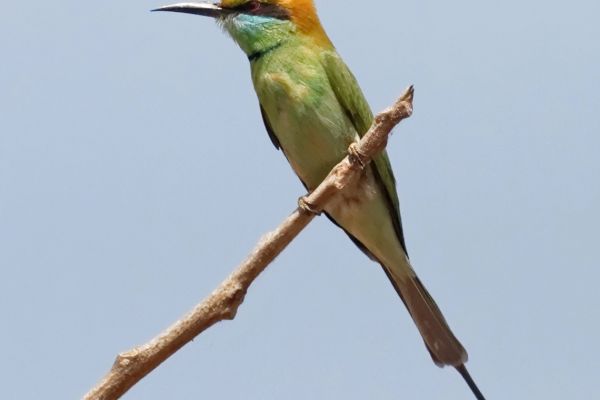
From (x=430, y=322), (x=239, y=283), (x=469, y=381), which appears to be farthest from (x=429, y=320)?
(x=239, y=283)

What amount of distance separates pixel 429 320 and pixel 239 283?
3.27 feet

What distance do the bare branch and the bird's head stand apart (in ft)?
2.74

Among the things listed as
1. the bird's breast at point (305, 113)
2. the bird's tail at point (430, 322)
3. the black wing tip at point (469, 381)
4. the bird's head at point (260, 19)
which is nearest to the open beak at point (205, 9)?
the bird's head at point (260, 19)

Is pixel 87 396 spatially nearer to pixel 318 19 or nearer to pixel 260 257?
pixel 260 257

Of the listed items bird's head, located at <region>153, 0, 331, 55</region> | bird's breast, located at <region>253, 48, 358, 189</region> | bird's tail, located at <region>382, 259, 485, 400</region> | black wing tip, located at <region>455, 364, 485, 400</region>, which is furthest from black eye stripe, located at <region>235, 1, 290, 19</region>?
black wing tip, located at <region>455, 364, 485, 400</region>

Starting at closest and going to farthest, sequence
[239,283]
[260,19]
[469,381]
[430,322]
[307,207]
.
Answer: [239,283]
[307,207]
[469,381]
[430,322]
[260,19]

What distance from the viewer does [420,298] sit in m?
2.90

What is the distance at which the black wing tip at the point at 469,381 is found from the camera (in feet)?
8.36

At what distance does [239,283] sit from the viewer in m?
2.00

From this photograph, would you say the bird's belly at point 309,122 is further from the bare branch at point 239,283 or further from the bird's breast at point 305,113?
the bare branch at point 239,283

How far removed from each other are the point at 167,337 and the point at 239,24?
1.43 metres

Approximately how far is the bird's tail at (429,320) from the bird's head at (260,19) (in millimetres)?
743

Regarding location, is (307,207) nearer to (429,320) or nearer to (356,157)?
(356,157)

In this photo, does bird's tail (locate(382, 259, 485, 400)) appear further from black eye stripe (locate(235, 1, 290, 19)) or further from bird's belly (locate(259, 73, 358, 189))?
black eye stripe (locate(235, 1, 290, 19))
